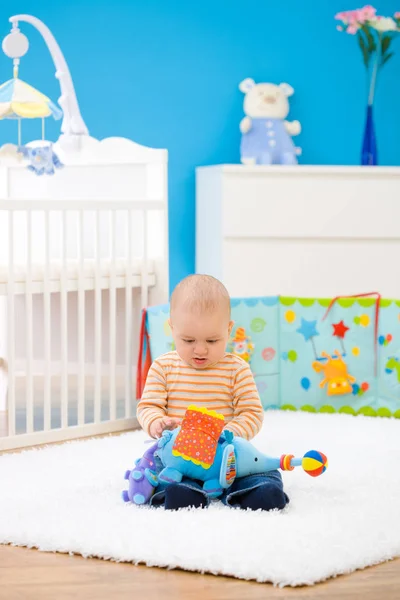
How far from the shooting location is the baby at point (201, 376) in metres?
1.89

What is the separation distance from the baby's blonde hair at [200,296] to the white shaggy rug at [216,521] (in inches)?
14.7

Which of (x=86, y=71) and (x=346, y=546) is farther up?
(x=86, y=71)

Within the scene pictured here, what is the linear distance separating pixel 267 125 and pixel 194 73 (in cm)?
35

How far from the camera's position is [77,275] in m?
2.56

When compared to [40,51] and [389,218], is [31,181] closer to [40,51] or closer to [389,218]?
[40,51]

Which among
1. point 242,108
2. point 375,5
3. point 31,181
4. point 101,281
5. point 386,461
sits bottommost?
point 386,461

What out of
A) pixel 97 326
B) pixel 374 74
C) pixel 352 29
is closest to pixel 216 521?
pixel 97 326

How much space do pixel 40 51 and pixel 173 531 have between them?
229 cm

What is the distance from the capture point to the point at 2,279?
2398 mm

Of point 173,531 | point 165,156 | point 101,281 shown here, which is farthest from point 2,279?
point 173,531

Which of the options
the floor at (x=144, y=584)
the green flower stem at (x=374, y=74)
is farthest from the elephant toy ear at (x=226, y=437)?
the green flower stem at (x=374, y=74)

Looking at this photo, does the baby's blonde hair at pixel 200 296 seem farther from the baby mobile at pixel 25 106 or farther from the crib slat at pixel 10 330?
the baby mobile at pixel 25 106

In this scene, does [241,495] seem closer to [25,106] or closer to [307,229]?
[25,106]

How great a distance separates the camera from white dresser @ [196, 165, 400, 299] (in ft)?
10.8
